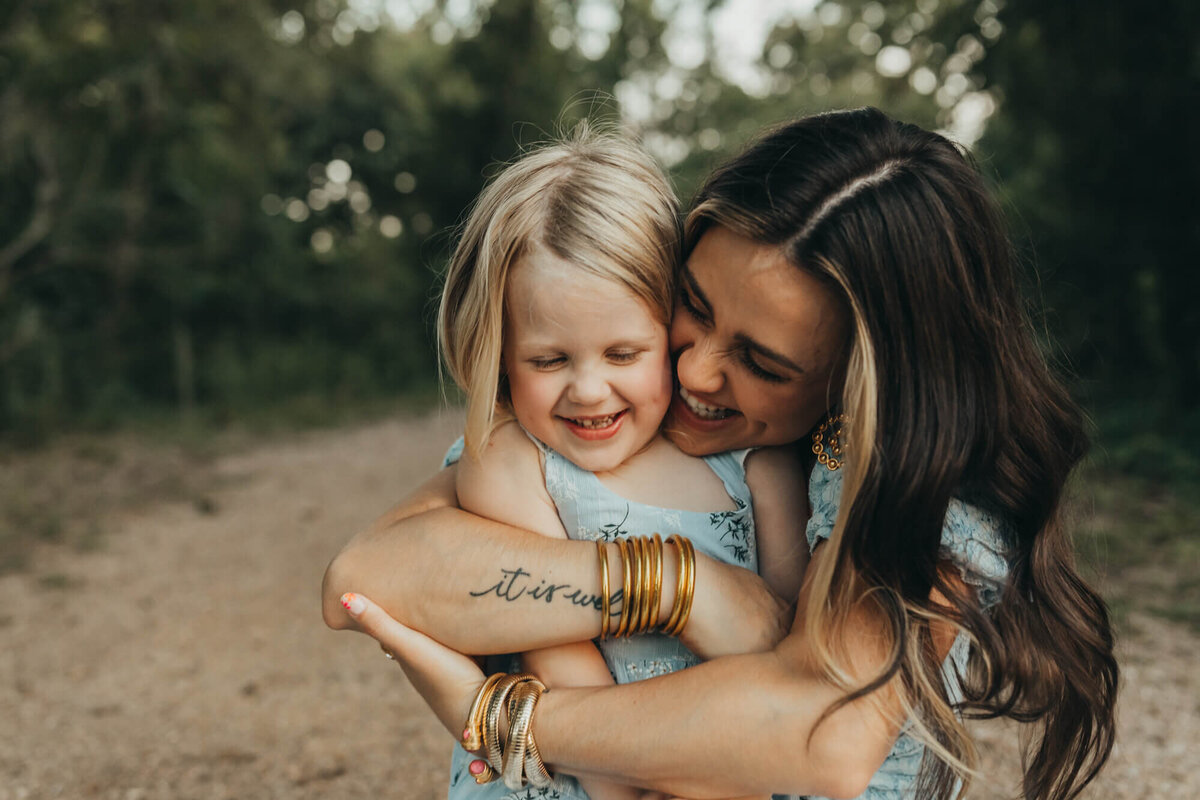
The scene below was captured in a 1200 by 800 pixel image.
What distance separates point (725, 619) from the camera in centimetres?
156

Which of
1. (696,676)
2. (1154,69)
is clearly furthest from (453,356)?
(1154,69)

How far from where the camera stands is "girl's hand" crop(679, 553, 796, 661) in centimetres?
155

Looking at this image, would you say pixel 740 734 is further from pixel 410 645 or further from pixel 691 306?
pixel 691 306

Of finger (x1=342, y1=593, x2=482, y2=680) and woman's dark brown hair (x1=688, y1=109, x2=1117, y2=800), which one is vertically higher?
woman's dark brown hair (x1=688, y1=109, x2=1117, y2=800)

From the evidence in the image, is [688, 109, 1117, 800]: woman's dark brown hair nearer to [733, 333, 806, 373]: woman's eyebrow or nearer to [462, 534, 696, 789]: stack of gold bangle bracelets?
[733, 333, 806, 373]: woman's eyebrow

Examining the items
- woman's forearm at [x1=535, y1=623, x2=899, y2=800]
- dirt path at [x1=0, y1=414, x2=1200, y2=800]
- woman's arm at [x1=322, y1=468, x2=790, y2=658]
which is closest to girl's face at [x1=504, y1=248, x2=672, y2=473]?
woman's arm at [x1=322, y1=468, x2=790, y2=658]

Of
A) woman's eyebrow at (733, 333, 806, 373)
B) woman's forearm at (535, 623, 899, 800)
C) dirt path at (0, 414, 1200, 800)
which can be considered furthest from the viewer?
dirt path at (0, 414, 1200, 800)

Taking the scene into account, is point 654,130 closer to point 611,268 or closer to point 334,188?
point 334,188

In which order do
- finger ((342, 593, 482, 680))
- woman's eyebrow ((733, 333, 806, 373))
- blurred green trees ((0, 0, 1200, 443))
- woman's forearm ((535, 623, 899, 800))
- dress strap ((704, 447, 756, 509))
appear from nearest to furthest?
1. woman's forearm ((535, 623, 899, 800))
2. woman's eyebrow ((733, 333, 806, 373))
3. finger ((342, 593, 482, 680))
4. dress strap ((704, 447, 756, 509))
5. blurred green trees ((0, 0, 1200, 443))

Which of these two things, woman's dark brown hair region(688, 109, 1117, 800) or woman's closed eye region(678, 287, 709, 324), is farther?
woman's closed eye region(678, 287, 709, 324)

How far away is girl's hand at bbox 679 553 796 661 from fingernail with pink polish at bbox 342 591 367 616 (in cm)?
59

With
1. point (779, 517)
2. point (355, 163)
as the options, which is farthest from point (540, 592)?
point (355, 163)

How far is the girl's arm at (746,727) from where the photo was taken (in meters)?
1.40

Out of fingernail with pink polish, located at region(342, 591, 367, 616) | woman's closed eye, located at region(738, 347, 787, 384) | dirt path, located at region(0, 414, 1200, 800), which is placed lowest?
dirt path, located at region(0, 414, 1200, 800)
